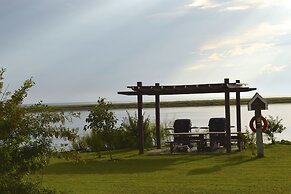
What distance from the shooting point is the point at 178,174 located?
9.87 m

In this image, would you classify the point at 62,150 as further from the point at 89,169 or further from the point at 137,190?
the point at 89,169

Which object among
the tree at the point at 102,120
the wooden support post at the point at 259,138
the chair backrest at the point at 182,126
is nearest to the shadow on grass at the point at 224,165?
the wooden support post at the point at 259,138

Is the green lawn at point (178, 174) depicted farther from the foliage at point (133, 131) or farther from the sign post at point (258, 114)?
the foliage at point (133, 131)

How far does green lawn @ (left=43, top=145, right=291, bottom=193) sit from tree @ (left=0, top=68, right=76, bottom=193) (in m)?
2.42

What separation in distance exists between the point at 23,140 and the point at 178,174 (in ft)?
15.7

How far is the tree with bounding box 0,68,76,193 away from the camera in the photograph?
18.5ft

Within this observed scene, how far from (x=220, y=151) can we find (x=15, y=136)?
9539 mm

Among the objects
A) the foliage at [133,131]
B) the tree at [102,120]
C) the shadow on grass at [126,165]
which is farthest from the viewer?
the foliage at [133,131]

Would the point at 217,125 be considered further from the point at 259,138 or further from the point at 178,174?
the point at 178,174

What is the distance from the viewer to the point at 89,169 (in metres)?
11.2

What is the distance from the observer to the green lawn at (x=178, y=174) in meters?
8.19

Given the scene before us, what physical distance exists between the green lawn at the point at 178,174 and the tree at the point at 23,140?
242 centimetres

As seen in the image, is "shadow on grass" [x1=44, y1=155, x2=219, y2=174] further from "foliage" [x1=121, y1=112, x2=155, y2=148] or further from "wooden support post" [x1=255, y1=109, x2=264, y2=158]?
"foliage" [x1=121, y1=112, x2=155, y2=148]

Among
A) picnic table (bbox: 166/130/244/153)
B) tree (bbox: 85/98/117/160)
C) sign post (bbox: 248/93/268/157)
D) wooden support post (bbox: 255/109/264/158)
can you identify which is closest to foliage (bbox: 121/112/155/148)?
picnic table (bbox: 166/130/244/153)
